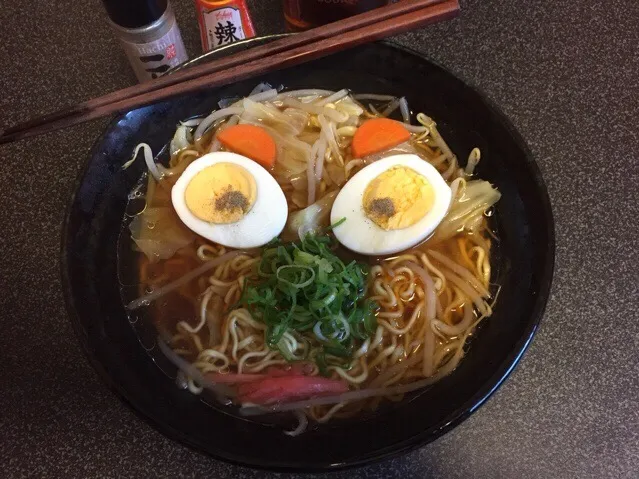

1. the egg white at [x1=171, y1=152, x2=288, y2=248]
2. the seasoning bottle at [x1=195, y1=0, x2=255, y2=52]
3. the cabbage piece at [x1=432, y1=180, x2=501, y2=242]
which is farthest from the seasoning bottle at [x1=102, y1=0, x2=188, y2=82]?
the cabbage piece at [x1=432, y1=180, x2=501, y2=242]

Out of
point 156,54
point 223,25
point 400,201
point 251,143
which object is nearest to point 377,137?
point 400,201

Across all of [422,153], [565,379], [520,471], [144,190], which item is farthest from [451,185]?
[144,190]

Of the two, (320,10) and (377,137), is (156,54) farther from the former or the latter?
(377,137)

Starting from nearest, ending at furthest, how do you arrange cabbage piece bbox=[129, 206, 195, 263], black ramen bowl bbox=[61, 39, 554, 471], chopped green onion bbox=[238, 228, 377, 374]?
black ramen bowl bbox=[61, 39, 554, 471]
chopped green onion bbox=[238, 228, 377, 374]
cabbage piece bbox=[129, 206, 195, 263]

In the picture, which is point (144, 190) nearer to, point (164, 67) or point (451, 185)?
point (164, 67)

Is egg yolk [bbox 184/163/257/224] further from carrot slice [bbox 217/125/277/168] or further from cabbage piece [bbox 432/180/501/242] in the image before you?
cabbage piece [bbox 432/180/501/242]
